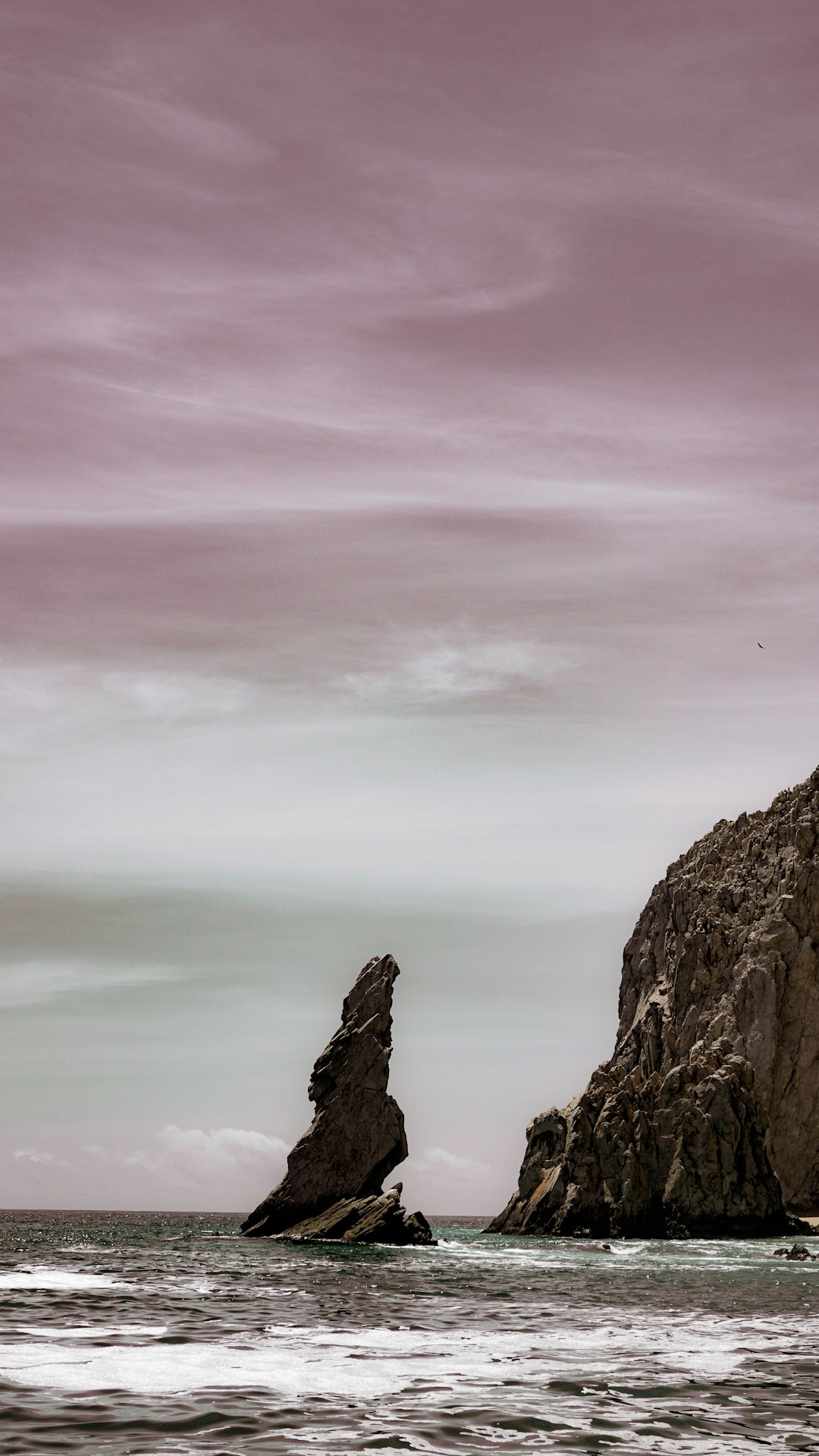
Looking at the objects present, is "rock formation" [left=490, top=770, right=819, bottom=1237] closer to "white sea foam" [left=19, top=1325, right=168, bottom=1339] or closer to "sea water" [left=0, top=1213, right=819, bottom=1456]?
"sea water" [left=0, top=1213, right=819, bottom=1456]

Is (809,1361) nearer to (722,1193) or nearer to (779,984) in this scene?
(722,1193)

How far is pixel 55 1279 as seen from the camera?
173 ft

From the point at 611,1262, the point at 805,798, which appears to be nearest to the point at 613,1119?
the point at 611,1262

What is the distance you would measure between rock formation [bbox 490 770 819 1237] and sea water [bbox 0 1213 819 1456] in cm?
5581

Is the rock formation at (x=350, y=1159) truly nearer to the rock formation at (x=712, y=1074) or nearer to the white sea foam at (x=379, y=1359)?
the rock formation at (x=712, y=1074)

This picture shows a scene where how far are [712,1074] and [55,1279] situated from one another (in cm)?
8096

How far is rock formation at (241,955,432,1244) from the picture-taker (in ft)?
297

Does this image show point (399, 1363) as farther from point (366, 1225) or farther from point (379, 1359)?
point (366, 1225)

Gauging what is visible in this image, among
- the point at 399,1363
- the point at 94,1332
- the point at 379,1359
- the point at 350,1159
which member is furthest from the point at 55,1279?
the point at 350,1159

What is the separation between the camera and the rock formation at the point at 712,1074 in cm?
11300

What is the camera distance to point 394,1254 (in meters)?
77.4

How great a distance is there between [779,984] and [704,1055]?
32448 mm

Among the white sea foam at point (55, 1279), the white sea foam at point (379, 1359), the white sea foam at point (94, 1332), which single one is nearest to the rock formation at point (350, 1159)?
the white sea foam at point (55, 1279)

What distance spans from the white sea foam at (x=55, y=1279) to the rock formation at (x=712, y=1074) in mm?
65531
